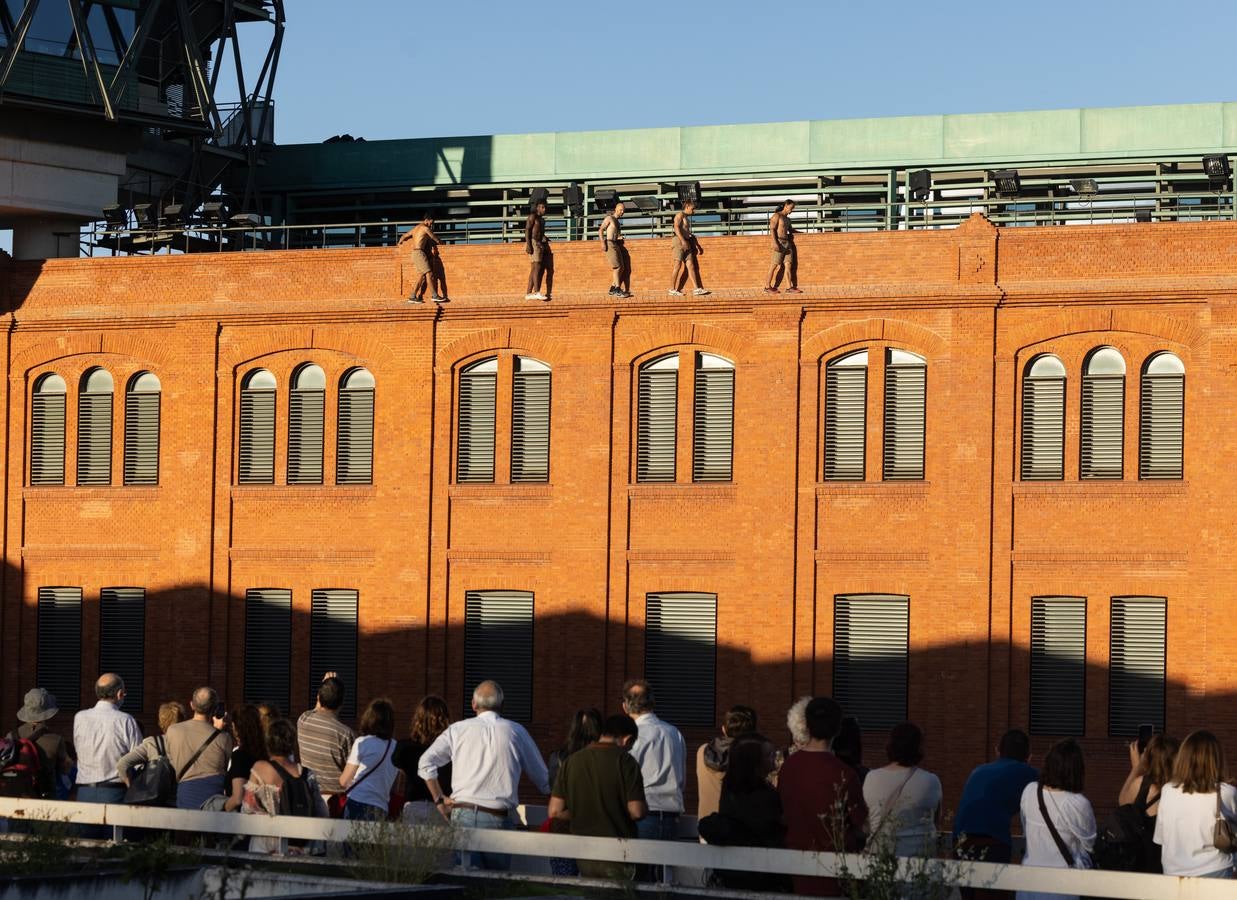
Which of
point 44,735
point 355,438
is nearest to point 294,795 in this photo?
point 44,735

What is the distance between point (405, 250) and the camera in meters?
32.7

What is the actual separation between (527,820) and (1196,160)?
76.8 feet

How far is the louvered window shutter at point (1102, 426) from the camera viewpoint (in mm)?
29938

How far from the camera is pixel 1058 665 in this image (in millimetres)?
29812

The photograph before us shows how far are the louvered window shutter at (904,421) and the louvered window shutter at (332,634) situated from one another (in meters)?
8.71

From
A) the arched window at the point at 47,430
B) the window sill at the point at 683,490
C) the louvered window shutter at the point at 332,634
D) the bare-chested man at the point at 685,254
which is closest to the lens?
the bare-chested man at the point at 685,254

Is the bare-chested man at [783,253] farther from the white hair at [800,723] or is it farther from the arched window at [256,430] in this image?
the white hair at [800,723]

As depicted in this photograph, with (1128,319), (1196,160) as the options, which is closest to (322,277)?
(1128,319)

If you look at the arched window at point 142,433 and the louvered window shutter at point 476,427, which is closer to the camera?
the louvered window shutter at point 476,427

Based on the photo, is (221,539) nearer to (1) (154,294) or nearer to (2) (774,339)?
(1) (154,294)

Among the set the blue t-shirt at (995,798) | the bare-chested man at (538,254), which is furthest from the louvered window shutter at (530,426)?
the blue t-shirt at (995,798)

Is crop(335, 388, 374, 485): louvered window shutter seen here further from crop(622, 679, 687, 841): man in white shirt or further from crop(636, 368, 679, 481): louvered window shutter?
crop(622, 679, 687, 841): man in white shirt

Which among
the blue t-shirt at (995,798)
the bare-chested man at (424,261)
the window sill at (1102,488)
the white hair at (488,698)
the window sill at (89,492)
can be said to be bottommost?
the blue t-shirt at (995,798)

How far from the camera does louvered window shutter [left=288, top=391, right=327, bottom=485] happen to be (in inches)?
1307
